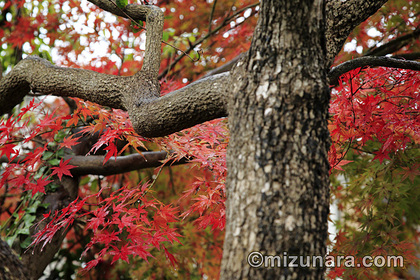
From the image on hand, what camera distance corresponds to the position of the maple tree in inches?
72.0

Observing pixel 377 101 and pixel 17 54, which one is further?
pixel 17 54

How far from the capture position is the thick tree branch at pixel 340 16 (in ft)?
4.60

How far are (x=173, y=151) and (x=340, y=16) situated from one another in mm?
1312

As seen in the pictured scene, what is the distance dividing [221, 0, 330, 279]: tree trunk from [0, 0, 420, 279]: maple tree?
0.02 m

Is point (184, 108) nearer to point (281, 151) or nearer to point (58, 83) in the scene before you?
point (281, 151)

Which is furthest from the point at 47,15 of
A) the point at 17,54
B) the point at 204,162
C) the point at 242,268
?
the point at 242,268

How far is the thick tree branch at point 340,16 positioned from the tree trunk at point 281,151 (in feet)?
0.98

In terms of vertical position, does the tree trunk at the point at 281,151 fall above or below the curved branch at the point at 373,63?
below

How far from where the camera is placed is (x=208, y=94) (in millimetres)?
1354

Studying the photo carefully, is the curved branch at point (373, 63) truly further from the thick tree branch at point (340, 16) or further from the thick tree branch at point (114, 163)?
the thick tree branch at point (114, 163)

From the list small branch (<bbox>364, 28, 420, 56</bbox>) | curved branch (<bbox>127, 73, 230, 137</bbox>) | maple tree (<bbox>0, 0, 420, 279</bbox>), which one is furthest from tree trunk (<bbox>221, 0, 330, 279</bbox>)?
small branch (<bbox>364, 28, 420, 56</bbox>)

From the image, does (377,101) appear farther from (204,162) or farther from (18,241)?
(18,241)

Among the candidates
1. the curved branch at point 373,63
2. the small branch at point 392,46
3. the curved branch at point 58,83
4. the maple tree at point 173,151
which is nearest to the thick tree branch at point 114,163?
the maple tree at point 173,151

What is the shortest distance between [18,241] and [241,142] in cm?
217
